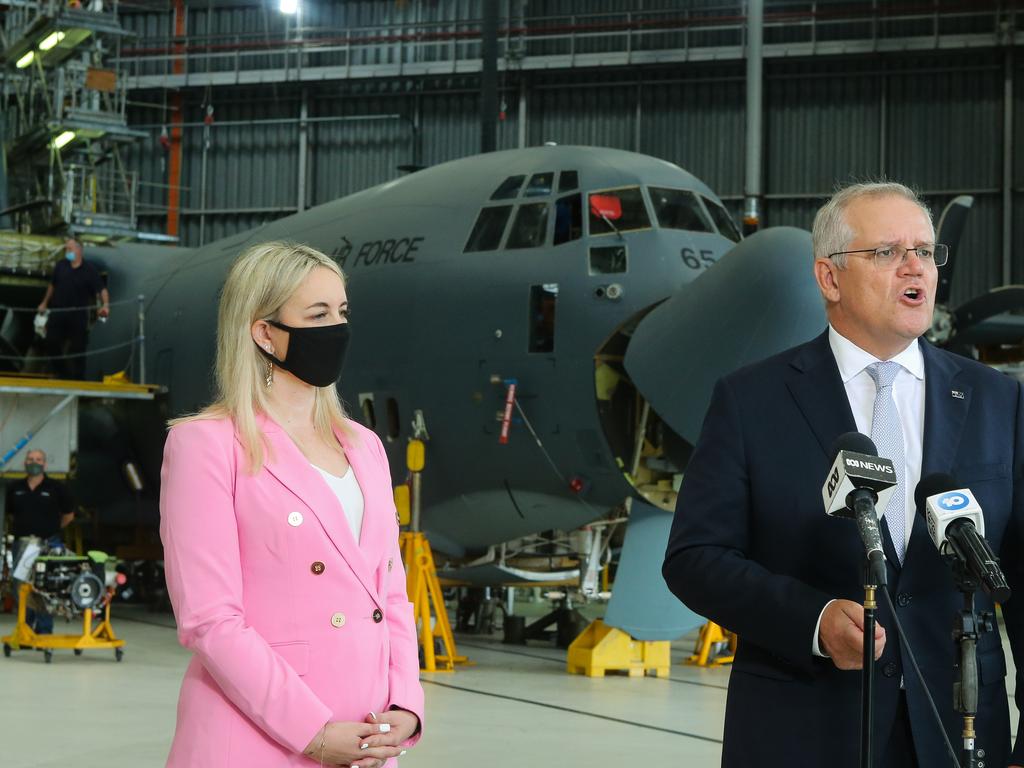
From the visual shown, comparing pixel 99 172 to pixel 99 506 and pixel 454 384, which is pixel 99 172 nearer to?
pixel 99 506

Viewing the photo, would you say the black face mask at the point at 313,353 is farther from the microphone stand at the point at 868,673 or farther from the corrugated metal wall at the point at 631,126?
the corrugated metal wall at the point at 631,126

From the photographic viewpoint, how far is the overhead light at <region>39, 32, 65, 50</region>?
74.1ft

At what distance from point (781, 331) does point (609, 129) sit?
62.1ft

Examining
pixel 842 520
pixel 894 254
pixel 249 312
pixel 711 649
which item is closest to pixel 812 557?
pixel 842 520

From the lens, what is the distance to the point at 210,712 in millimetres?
2877

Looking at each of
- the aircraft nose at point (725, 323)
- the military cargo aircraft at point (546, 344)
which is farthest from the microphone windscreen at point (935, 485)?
the military cargo aircraft at point (546, 344)

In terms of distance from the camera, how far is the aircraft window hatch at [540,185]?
35.9 ft

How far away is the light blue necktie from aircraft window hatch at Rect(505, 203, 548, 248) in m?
7.79

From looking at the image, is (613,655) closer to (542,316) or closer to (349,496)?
(542,316)

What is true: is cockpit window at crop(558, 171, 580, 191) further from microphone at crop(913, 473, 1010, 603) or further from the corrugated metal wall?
the corrugated metal wall

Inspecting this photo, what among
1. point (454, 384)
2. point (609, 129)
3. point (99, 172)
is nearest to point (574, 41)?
point (609, 129)

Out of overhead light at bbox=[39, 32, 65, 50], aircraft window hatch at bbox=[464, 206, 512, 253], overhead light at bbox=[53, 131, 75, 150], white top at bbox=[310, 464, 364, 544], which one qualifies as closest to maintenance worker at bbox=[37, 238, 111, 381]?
aircraft window hatch at bbox=[464, 206, 512, 253]

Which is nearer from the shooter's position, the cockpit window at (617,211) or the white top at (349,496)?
the white top at (349,496)

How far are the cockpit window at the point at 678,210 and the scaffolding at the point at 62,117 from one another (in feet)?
42.0
